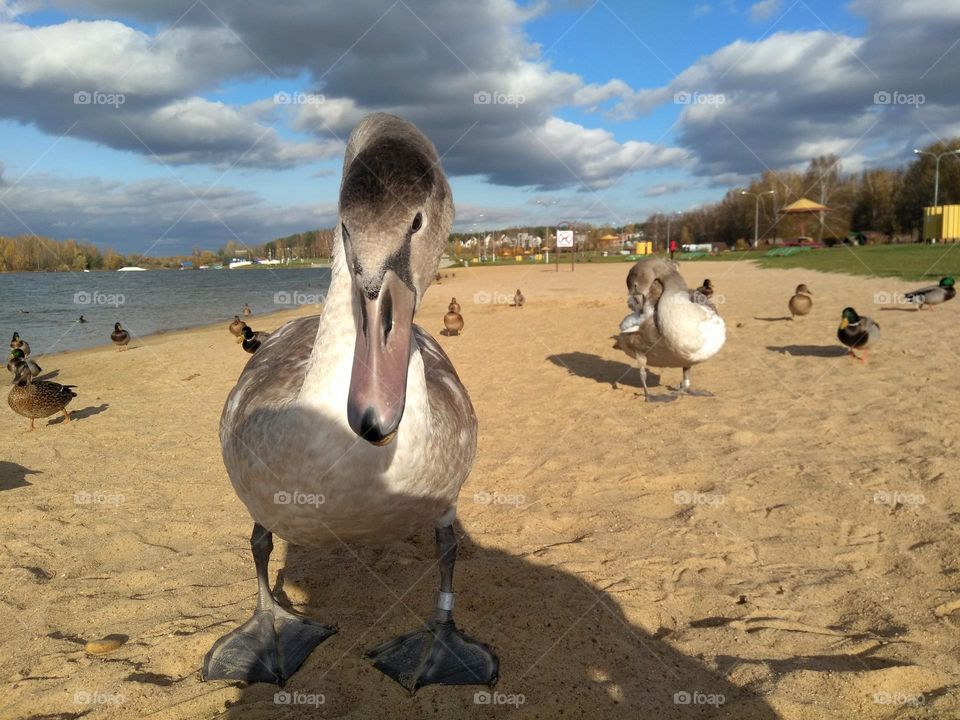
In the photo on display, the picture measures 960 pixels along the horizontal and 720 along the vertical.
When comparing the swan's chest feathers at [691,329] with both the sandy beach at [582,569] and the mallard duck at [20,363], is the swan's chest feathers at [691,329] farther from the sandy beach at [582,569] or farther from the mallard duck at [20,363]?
the mallard duck at [20,363]

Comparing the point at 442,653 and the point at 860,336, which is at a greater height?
the point at 860,336

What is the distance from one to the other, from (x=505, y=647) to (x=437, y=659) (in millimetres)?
418

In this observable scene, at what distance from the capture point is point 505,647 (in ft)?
10.9

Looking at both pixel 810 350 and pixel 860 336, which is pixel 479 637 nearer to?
pixel 860 336

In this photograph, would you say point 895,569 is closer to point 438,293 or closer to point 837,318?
point 837,318

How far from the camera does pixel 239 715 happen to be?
284 cm

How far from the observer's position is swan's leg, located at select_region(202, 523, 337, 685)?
311 cm

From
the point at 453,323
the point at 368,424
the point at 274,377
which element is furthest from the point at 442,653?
the point at 453,323

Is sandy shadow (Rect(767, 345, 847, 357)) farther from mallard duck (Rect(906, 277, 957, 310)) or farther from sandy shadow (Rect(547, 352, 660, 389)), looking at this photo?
mallard duck (Rect(906, 277, 957, 310))

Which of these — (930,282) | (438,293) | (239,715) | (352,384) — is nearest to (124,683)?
(239,715)

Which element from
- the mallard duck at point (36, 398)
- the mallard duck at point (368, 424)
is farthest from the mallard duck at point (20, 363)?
the mallard duck at point (368, 424)

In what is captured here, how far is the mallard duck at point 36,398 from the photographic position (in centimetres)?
834

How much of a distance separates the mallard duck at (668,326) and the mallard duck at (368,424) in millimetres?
6054

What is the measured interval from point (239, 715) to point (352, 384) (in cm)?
190
